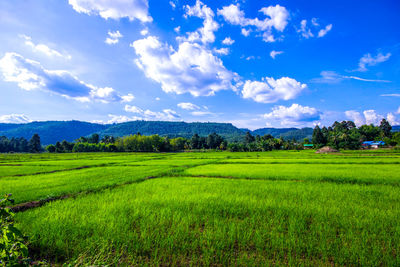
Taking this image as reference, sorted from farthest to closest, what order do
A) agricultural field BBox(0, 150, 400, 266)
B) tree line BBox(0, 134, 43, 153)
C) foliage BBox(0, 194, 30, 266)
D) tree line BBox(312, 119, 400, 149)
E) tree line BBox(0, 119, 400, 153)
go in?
tree line BBox(0, 134, 43, 153)
tree line BBox(0, 119, 400, 153)
tree line BBox(312, 119, 400, 149)
agricultural field BBox(0, 150, 400, 266)
foliage BBox(0, 194, 30, 266)

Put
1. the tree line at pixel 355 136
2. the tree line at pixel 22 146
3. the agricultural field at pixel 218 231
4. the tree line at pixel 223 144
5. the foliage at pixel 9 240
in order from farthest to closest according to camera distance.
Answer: the tree line at pixel 22 146, the tree line at pixel 223 144, the tree line at pixel 355 136, the agricultural field at pixel 218 231, the foliage at pixel 9 240

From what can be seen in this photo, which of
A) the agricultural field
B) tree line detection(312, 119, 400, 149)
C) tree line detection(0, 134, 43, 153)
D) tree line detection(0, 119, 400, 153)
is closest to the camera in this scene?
the agricultural field

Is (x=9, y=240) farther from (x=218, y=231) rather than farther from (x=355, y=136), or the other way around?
(x=355, y=136)

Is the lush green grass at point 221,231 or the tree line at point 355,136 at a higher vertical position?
the tree line at point 355,136

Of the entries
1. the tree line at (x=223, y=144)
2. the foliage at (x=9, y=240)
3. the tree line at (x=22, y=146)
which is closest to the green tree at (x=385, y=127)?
the tree line at (x=223, y=144)

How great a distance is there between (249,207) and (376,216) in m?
3.86

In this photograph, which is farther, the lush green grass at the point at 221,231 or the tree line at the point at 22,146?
the tree line at the point at 22,146

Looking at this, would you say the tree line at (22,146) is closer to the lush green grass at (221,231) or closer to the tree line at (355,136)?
the lush green grass at (221,231)

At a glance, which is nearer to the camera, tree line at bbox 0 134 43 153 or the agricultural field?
the agricultural field

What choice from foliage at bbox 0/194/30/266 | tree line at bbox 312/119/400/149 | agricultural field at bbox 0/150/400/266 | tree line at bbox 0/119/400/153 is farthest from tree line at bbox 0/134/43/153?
tree line at bbox 312/119/400/149

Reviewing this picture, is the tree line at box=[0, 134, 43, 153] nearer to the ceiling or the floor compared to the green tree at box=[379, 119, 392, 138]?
nearer to the floor

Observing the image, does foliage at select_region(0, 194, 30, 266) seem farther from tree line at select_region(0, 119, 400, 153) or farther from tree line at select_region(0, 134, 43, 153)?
tree line at select_region(0, 134, 43, 153)

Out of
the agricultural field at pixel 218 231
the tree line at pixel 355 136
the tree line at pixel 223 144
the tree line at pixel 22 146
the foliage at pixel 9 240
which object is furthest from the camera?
the tree line at pixel 22 146

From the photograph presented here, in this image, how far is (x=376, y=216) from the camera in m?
5.17
